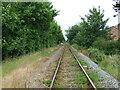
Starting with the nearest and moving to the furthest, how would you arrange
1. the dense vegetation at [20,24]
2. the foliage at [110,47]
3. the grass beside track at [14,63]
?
1. the grass beside track at [14,63]
2. the dense vegetation at [20,24]
3. the foliage at [110,47]

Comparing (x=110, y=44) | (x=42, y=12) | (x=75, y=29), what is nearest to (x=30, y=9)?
(x=42, y=12)

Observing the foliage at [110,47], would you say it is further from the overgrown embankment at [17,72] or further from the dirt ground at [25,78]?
the dirt ground at [25,78]

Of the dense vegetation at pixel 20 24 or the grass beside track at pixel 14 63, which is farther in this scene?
the dense vegetation at pixel 20 24

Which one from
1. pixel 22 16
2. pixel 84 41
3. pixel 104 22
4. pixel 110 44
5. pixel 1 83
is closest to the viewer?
pixel 1 83

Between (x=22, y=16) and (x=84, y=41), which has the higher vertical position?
(x=22, y=16)

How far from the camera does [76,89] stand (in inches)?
283

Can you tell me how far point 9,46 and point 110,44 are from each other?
48.9 feet

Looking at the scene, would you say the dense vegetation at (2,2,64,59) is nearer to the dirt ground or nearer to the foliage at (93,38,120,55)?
the dirt ground

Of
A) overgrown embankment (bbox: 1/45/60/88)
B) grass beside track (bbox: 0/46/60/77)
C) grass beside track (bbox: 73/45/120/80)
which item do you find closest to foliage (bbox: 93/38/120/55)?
grass beside track (bbox: 73/45/120/80)

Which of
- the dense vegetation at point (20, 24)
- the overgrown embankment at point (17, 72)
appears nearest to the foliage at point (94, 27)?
the dense vegetation at point (20, 24)

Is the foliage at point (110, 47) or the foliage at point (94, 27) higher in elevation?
the foliage at point (94, 27)

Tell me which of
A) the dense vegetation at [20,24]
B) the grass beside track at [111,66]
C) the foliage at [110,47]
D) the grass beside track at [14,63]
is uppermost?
the dense vegetation at [20,24]

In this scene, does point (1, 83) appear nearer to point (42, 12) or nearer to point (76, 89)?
point (76, 89)

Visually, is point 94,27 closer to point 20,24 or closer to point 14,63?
point 20,24
